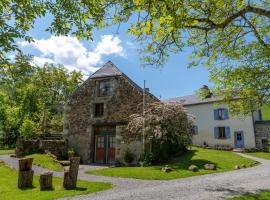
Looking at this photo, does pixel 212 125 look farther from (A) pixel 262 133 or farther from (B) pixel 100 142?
(B) pixel 100 142

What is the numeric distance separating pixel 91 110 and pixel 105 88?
2431 mm

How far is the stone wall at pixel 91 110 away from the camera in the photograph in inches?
820

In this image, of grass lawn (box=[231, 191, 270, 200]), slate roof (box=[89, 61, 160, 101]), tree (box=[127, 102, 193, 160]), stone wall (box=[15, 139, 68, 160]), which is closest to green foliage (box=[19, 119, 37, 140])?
stone wall (box=[15, 139, 68, 160])

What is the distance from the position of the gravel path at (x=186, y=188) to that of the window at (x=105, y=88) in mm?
10482

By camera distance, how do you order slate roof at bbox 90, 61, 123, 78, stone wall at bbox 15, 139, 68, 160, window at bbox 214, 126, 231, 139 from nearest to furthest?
stone wall at bbox 15, 139, 68, 160 → slate roof at bbox 90, 61, 123, 78 → window at bbox 214, 126, 231, 139

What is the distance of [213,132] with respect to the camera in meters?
33.0

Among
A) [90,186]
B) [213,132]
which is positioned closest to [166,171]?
[90,186]

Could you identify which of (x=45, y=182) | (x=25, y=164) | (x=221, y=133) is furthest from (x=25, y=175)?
(x=221, y=133)

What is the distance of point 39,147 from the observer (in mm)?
21328

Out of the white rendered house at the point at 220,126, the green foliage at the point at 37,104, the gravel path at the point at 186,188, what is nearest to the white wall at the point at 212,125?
the white rendered house at the point at 220,126

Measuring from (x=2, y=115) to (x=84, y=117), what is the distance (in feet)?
62.5

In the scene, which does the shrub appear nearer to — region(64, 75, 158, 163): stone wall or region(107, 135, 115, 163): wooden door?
region(64, 75, 158, 163): stone wall

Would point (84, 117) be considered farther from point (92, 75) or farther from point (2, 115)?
point (2, 115)

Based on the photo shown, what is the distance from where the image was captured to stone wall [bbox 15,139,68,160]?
822 inches
